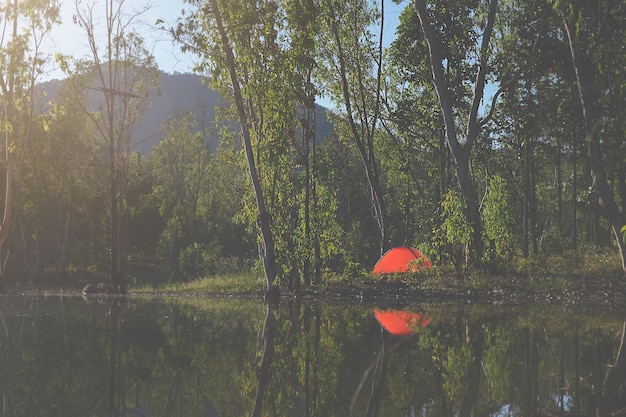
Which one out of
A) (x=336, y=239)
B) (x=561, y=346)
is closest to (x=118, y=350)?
(x=561, y=346)

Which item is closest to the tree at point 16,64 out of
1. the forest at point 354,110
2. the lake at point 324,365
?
the forest at point 354,110

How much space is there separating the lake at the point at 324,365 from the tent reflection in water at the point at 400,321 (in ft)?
0.13

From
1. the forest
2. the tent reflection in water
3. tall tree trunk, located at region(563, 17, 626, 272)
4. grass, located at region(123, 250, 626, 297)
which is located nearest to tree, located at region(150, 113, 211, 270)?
the forest

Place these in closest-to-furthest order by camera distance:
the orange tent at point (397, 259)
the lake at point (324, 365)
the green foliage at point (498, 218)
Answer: the lake at point (324, 365)
the green foliage at point (498, 218)
the orange tent at point (397, 259)

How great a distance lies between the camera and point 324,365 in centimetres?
782

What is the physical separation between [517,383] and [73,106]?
1509 inches

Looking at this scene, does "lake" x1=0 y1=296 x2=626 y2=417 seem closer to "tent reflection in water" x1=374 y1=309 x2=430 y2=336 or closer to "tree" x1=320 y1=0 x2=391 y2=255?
"tent reflection in water" x1=374 y1=309 x2=430 y2=336

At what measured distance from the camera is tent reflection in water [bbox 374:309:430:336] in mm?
10945

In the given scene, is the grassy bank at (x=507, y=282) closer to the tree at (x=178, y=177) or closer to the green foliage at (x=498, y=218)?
the green foliage at (x=498, y=218)

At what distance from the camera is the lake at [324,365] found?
582 centimetres

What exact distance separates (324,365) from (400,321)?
485cm

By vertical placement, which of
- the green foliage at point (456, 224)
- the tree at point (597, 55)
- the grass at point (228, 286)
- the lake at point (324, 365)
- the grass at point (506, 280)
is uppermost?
the tree at point (597, 55)

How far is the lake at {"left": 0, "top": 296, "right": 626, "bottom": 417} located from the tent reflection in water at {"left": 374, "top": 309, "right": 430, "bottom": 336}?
0.04 m

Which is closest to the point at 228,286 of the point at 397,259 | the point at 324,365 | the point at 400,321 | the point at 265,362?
the point at 397,259
